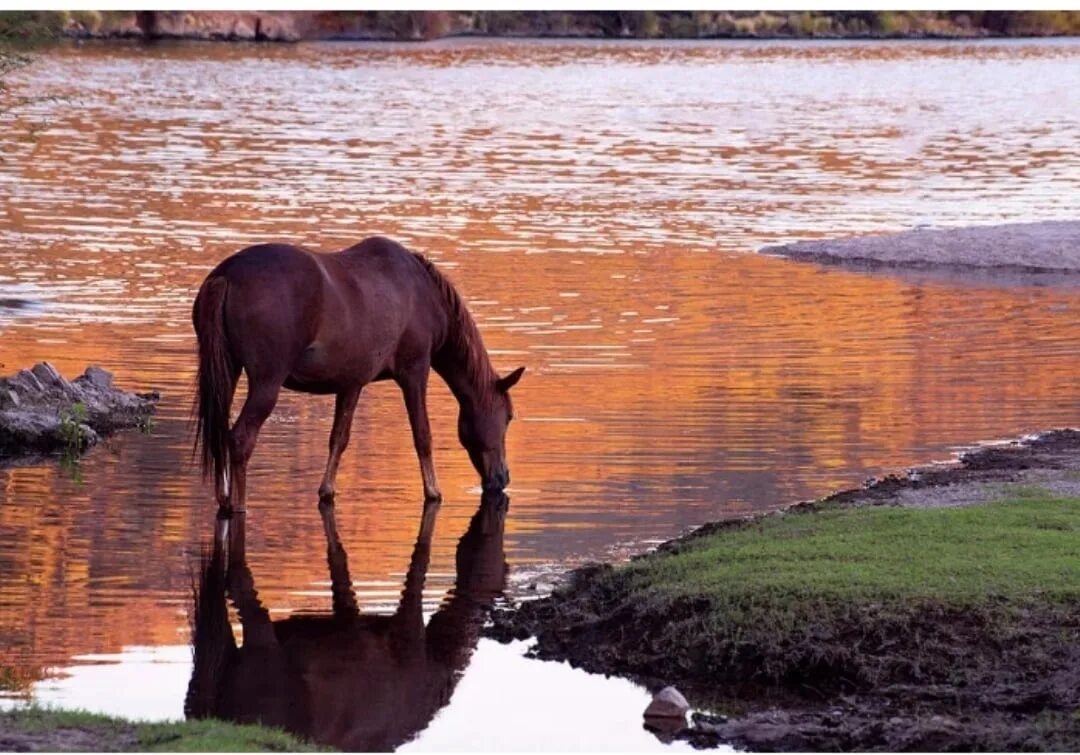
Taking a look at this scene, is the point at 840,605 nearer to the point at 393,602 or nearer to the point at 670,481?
the point at 393,602

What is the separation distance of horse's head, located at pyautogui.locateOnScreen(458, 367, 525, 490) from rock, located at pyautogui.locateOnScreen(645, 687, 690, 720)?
4567mm

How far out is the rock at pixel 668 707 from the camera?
8.42m

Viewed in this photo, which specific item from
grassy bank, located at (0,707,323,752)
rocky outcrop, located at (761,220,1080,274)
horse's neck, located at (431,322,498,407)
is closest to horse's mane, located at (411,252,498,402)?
horse's neck, located at (431,322,498,407)

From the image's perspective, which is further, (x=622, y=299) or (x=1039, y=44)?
(x=1039, y=44)

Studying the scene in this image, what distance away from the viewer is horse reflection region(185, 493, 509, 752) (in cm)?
845

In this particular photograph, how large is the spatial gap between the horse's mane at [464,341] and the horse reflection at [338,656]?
1968 millimetres

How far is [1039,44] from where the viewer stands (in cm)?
9462

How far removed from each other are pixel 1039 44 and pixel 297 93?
45.5 meters

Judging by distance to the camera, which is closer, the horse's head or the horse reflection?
the horse reflection

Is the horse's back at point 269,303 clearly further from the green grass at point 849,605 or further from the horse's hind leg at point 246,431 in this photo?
the green grass at point 849,605

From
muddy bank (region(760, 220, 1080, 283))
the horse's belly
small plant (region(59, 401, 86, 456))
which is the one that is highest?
the horse's belly

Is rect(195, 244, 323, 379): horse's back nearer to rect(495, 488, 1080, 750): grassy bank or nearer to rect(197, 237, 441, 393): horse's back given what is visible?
rect(197, 237, 441, 393): horse's back

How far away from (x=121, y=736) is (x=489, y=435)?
5.97 meters

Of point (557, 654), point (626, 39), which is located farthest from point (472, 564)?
point (626, 39)
